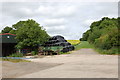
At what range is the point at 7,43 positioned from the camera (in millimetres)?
26078

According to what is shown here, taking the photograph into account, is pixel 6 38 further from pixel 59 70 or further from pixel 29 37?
pixel 59 70

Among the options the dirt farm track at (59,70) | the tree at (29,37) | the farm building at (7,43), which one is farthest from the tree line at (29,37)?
the dirt farm track at (59,70)

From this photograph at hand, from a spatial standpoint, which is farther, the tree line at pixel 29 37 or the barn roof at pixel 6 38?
the tree line at pixel 29 37

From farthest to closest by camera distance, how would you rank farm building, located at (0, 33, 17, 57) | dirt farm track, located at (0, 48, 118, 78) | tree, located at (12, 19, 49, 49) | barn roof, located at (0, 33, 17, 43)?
tree, located at (12, 19, 49, 49) < farm building, located at (0, 33, 17, 57) < barn roof, located at (0, 33, 17, 43) < dirt farm track, located at (0, 48, 118, 78)

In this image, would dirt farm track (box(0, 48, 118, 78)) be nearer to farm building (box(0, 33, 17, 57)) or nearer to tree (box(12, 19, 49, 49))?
farm building (box(0, 33, 17, 57))

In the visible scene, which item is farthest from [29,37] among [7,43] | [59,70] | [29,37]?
[59,70]

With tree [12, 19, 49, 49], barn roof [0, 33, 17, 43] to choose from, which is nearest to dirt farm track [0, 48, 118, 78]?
barn roof [0, 33, 17, 43]

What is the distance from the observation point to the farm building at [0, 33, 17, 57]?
2527 cm

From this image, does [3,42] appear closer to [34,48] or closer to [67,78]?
[34,48]

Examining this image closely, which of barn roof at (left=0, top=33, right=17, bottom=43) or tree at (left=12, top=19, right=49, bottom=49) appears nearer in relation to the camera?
barn roof at (left=0, top=33, right=17, bottom=43)

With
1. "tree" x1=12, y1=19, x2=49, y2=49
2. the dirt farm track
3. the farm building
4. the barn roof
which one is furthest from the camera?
"tree" x1=12, y1=19, x2=49, y2=49

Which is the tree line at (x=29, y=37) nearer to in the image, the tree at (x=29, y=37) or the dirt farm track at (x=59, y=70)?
the tree at (x=29, y=37)

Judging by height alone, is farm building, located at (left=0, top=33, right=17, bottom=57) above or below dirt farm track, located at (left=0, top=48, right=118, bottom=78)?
above

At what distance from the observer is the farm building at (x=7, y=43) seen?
25266 millimetres
